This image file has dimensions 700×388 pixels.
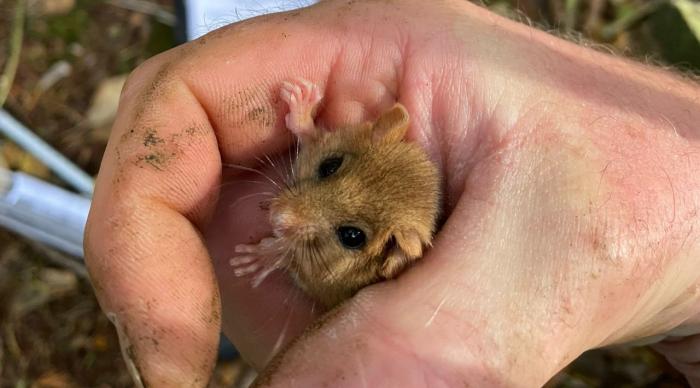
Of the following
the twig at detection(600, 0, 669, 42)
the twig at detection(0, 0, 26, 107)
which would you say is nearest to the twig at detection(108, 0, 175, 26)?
the twig at detection(0, 0, 26, 107)

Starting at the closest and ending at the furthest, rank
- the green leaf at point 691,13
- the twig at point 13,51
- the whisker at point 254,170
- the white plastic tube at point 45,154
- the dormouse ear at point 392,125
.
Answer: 1. the dormouse ear at point 392,125
2. the whisker at point 254,170
3. the white plastic tube at point 45,154
4. the twig at point 13,51
5. the green leaf at point 691,13

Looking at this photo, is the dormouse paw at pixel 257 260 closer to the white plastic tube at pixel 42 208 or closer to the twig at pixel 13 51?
the white plastic tube at pixel 42 208

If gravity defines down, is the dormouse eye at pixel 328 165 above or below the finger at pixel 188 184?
below

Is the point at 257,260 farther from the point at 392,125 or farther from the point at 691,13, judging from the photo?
the point at 691,13

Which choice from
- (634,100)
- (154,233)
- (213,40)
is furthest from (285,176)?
(634,100)

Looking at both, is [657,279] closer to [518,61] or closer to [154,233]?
[518,61]

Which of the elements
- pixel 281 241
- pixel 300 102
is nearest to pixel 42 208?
pixel 281 241

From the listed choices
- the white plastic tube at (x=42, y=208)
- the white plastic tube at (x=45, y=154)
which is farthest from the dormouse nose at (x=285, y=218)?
the white plastic tube at (x=45, y=154)
